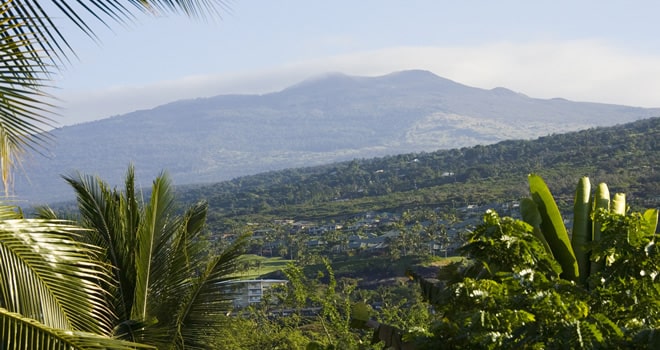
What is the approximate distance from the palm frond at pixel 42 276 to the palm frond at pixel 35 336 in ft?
0.41

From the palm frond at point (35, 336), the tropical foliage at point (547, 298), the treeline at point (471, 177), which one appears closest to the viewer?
the palm frond at point (35, 336)

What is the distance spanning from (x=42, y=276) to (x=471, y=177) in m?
67.0

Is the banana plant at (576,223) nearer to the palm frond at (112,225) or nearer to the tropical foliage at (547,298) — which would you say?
the tropical foliage at (547,298)

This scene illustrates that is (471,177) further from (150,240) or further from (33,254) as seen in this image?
(33,254)

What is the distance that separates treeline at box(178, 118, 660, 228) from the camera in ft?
164

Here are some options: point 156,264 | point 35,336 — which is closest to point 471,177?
point 156,264

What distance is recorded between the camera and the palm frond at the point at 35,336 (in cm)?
319

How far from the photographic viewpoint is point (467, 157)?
281ft

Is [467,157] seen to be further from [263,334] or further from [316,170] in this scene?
[263,334]

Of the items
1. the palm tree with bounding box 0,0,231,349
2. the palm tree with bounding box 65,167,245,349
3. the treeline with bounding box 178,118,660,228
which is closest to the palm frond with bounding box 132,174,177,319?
the palm tree with bounding box 65,167,245,349

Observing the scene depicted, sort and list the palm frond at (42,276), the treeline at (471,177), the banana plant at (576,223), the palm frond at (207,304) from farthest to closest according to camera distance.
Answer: the treeline at (471,177) → the palm frond at (207,304) → the banana plant at (576,223) → the palm frond at (42,276)

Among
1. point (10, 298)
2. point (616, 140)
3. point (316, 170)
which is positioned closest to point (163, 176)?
point (10, 298)

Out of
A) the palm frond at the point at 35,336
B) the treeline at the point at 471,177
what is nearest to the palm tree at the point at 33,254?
the palm frond at the point at 35,336

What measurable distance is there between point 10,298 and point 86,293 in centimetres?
36
